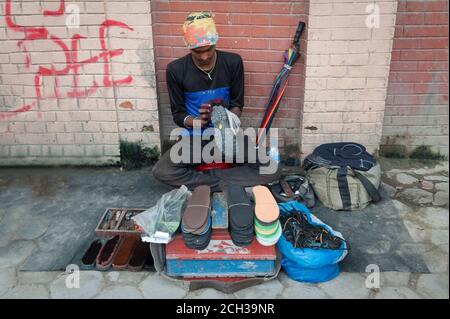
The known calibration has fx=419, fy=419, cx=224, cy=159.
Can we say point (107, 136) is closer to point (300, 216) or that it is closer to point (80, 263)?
point (80, 263)

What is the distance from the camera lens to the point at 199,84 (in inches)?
156

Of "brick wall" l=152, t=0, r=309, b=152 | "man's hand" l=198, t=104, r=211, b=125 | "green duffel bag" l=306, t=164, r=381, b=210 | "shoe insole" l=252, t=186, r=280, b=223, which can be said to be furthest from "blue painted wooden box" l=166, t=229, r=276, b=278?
"brick wall" l=152, t=0, r=309, b=152

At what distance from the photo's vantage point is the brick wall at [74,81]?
4.13 m

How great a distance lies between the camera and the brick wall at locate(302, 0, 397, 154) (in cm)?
396

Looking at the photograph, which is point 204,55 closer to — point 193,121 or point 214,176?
point 193,121

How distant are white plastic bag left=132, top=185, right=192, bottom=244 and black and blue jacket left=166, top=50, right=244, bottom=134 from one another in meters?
1.10

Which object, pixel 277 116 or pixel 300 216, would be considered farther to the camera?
pixel 277 116

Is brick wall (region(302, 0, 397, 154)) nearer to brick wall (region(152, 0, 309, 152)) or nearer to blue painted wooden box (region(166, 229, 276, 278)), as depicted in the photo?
brick wall (region(152, 0, 309, 152))

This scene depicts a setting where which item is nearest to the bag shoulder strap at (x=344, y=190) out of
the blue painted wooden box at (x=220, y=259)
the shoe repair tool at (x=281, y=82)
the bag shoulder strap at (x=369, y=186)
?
the bag shoulder strap at (x=369, y=186)

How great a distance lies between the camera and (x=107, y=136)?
14.9ft

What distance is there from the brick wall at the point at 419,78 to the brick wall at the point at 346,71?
0.35 m

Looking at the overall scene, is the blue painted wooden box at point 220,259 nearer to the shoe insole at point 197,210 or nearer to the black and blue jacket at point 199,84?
the shoe insole at point 197,210
